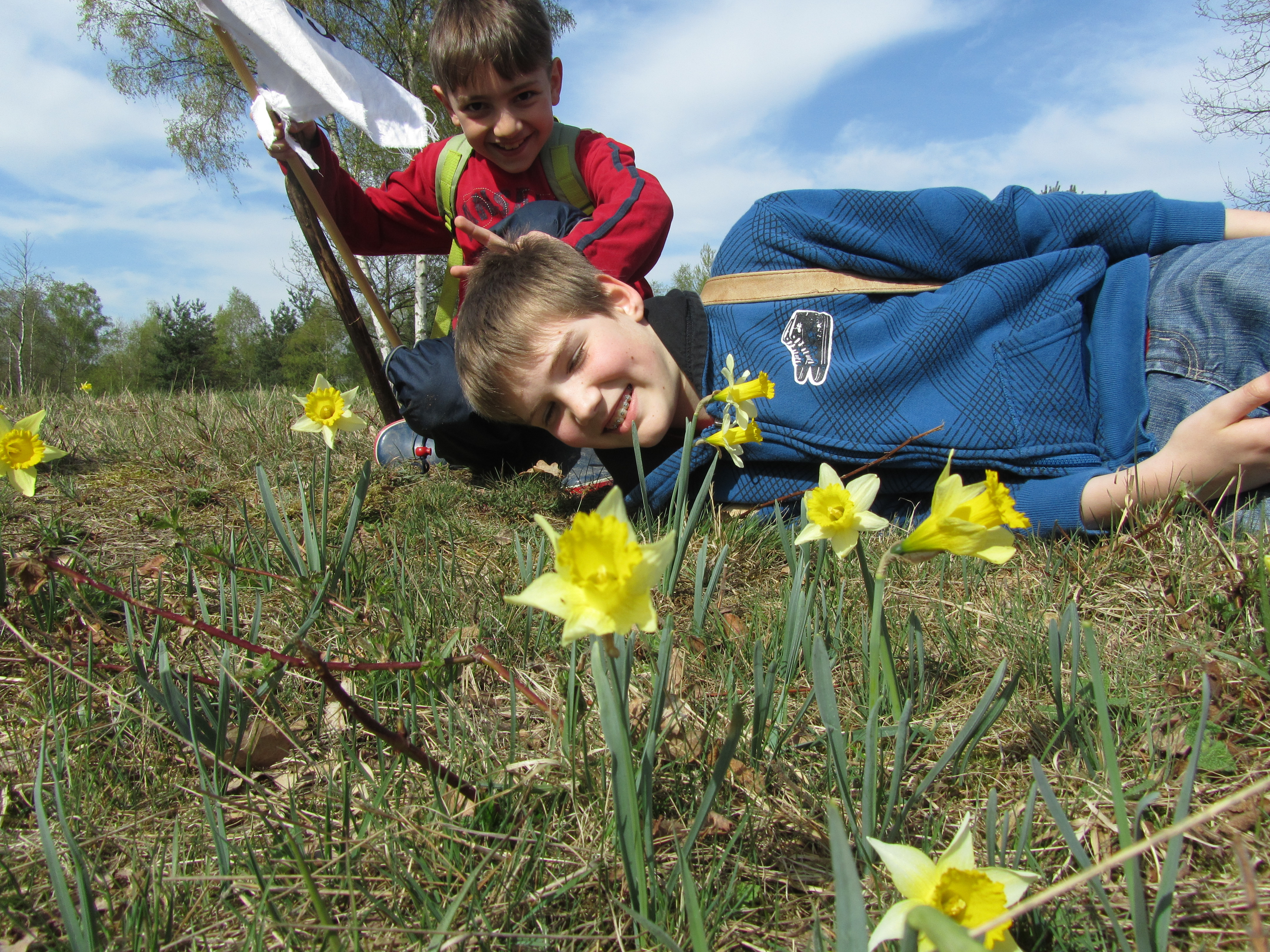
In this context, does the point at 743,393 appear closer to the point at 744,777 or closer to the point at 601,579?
the point at 744,777

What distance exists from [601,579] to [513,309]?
5.58 ft

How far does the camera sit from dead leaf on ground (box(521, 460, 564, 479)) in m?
3.28

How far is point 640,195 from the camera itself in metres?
3.35

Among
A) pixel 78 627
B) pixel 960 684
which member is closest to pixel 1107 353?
pixel 960 684

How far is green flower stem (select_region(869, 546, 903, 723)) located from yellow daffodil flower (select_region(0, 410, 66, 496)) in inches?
79.5

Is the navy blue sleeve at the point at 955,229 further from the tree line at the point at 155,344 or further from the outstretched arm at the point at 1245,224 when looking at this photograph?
the tree line at the point at 155,344

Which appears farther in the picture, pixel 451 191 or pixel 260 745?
pixel 451 191

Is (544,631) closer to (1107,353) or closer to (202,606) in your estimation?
A: (202,606)

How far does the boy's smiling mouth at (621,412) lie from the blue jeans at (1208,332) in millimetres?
1797

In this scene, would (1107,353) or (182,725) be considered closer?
(182,725)

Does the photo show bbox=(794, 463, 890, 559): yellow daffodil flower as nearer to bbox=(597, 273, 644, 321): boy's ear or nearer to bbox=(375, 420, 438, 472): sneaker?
bbox=(597, 273, 644, 321): boy's ear

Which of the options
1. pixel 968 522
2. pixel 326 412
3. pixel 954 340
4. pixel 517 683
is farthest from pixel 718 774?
pixel 954 340

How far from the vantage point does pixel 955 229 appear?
2.66m

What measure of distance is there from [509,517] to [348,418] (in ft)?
2.64
